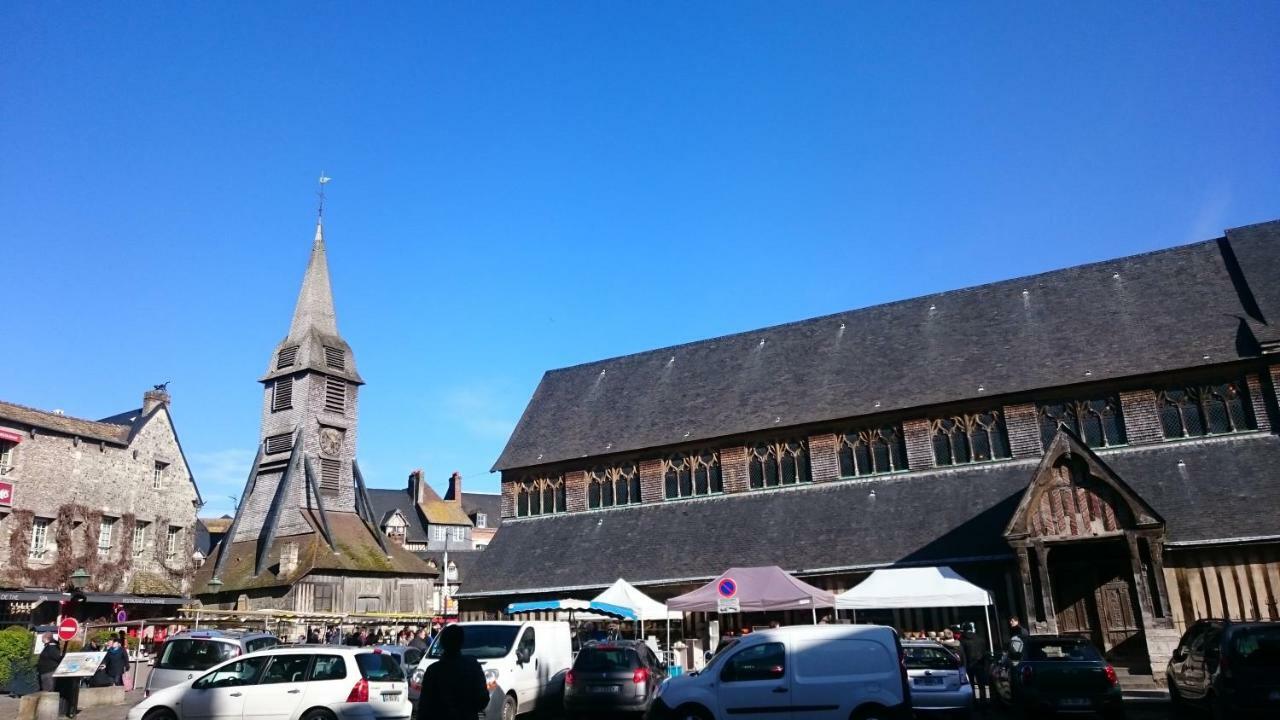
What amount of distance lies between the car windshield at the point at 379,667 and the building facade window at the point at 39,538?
2555cm

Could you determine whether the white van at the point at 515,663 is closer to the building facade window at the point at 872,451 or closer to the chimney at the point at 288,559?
the building facade window at the point at 872,451

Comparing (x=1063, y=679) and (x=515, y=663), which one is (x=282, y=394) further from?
(x=1063, y=679)

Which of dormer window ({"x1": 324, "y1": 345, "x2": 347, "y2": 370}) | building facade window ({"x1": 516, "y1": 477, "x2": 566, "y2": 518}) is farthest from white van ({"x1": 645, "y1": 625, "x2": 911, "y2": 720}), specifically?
dormer window ({"x1": 324, "y1": 345, "x2": 347, "y2": 370})

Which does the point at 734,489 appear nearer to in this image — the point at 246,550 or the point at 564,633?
the point at 564,633

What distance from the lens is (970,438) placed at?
26.9 m

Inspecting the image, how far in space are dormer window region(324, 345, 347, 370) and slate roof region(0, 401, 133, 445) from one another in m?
9.01

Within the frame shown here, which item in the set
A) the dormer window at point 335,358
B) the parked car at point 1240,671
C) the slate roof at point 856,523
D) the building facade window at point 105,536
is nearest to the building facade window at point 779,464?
the slate roof at point 856,523

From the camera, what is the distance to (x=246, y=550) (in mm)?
39812

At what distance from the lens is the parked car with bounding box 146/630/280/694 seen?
1580 cm

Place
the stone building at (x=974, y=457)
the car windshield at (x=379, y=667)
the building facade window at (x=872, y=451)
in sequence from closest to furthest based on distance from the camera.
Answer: the car windshield at (x=379, y=667)
the stone building at (x=974, y=457)
the building facade window at (x=872, y=451)

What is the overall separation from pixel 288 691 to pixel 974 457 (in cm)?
2045

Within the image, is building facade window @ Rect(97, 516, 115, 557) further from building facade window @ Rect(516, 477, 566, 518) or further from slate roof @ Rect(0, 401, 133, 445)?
building facade window @ Rect(516, 477, 566, 518)

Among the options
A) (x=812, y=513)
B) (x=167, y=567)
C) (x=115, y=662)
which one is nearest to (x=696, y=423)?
(x=812, y=513)

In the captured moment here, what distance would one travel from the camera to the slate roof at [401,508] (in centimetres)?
6884
